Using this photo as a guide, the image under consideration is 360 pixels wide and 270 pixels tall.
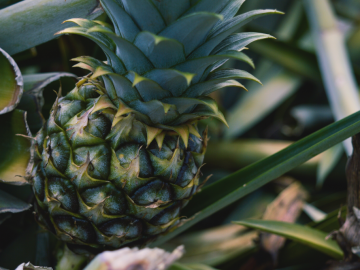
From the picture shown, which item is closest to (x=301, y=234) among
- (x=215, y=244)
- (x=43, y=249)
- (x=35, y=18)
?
(x=215, y=244)

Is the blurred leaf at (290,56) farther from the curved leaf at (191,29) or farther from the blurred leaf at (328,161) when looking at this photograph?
the curved leaf at (191,29)

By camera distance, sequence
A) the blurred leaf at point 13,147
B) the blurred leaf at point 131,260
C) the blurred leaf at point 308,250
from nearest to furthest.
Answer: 1. the blurred leaf at point 131,260
2. the blurred leaf at point 13,147
3. the blurred leaf at point 308,250

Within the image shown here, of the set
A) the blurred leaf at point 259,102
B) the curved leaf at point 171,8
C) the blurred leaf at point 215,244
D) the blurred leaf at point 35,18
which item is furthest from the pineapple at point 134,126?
the blurred leaf at point 259,102

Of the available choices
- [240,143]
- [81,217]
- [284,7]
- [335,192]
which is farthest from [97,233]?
[284,7]

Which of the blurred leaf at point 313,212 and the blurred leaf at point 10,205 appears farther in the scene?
the blurred leaf at point 313,212

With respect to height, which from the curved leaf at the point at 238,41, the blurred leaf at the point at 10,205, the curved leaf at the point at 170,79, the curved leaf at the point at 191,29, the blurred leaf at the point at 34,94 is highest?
the curved leaf at the point at 191,29

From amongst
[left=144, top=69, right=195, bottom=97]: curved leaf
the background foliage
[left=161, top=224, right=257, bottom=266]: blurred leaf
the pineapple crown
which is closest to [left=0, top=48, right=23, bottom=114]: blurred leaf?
the background foliage

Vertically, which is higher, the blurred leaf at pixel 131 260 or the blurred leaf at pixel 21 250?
the blurred leaf at pixel 131 260

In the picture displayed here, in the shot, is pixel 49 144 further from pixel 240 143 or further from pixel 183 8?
pixel 240 143
